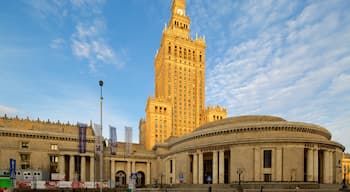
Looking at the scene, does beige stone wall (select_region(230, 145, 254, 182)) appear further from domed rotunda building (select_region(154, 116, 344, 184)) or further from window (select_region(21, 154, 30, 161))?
window (select_region(21, 154, 30, 161))

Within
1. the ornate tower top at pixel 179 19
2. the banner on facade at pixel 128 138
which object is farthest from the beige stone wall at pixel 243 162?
the ornate tower top at pixel 179 19

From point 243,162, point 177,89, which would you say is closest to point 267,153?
point 243,162

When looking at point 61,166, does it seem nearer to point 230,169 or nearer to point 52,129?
point 52,129

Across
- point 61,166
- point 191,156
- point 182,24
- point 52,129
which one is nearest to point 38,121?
point 52,129

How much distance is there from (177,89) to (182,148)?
4934 cm

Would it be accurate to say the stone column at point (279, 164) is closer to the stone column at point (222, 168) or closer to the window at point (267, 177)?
the window at point (267, 177)

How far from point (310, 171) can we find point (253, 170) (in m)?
13.4

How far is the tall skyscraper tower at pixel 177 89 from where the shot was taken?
11825cm

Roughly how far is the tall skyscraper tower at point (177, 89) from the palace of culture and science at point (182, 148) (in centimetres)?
47

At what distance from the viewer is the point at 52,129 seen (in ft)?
313

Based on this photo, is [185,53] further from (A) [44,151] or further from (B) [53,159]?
(A) [44,151]

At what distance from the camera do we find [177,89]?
12569cm

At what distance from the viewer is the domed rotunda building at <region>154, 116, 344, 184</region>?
6091 cm

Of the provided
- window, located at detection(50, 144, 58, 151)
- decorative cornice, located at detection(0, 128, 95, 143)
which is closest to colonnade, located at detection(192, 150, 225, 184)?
decorative cornice, located at detection(0, 128, 95, 143)
